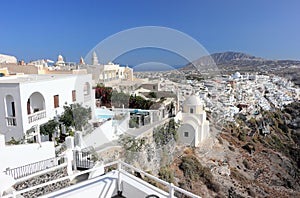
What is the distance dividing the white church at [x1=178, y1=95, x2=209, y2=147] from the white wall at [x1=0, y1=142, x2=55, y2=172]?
2.33 meters

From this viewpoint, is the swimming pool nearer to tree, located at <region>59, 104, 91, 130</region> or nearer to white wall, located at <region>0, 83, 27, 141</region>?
tree, located at <region>59, 104, 91, 130</region>

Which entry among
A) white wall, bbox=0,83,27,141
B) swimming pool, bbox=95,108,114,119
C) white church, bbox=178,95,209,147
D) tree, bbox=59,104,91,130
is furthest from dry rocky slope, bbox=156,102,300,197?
white wall, bbox=0,83,27,141

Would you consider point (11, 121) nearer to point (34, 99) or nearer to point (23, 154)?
point (34, 99)

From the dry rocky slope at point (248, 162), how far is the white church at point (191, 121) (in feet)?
5.81

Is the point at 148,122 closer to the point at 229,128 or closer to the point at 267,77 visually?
the point at 229,128

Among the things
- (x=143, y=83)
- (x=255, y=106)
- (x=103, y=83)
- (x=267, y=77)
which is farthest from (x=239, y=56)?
(x=143, y=83)

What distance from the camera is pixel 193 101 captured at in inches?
187

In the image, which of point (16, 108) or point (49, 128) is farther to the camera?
point (49, 128)

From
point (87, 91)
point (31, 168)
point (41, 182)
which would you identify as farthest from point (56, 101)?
point (41, 182)

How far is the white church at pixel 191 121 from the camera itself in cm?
454

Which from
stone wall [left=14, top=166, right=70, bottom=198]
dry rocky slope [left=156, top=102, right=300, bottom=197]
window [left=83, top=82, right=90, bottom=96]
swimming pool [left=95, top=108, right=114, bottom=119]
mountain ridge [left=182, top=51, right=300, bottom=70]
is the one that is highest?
mountain ridge [left=182, top=51, right=300, bottom=70]

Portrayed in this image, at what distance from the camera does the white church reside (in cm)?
454

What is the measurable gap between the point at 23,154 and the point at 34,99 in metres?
3.06

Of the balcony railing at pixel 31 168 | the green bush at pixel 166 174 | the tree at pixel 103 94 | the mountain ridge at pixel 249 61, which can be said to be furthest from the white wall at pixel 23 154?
the mountain ridge at pixel 249 61
